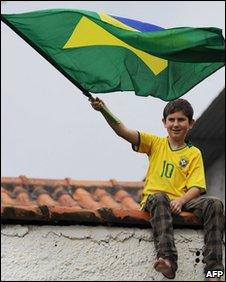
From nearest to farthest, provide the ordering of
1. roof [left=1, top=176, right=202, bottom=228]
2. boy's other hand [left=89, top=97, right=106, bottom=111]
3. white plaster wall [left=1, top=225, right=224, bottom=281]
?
boy's other hand [left=89, top=97, right=106, bottom=111] < white plaster wall [left=1, top=225, right=224, bottom=281] < roof [left=1, top=176, right=202, bottom=228]

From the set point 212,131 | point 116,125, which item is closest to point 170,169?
point 116,125

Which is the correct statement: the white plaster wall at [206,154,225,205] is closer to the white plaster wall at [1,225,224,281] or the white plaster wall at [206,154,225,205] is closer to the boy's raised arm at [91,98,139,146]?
the white plaster wall at [1,225,224,281]

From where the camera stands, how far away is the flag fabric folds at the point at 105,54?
18.2ft

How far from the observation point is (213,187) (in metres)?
11.4

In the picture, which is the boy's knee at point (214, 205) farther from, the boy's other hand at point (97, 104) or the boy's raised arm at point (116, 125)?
the boy's other hand at point (97, 104)

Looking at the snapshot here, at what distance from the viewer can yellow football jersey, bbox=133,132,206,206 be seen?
225 inches

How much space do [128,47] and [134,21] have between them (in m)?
0.21

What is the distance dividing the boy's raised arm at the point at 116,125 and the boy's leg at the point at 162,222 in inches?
14.8

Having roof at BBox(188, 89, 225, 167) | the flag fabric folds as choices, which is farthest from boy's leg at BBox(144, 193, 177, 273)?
roof at BBox(188, 89, 225, 167)

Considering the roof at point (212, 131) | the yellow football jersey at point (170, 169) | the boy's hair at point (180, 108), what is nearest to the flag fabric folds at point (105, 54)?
the boy's hair at point (180, 108)

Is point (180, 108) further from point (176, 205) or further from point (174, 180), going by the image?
point (176, 205)

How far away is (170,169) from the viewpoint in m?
5.71

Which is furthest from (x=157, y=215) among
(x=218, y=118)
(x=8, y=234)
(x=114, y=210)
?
(x=218, y=118)

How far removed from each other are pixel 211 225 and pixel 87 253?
828mm
